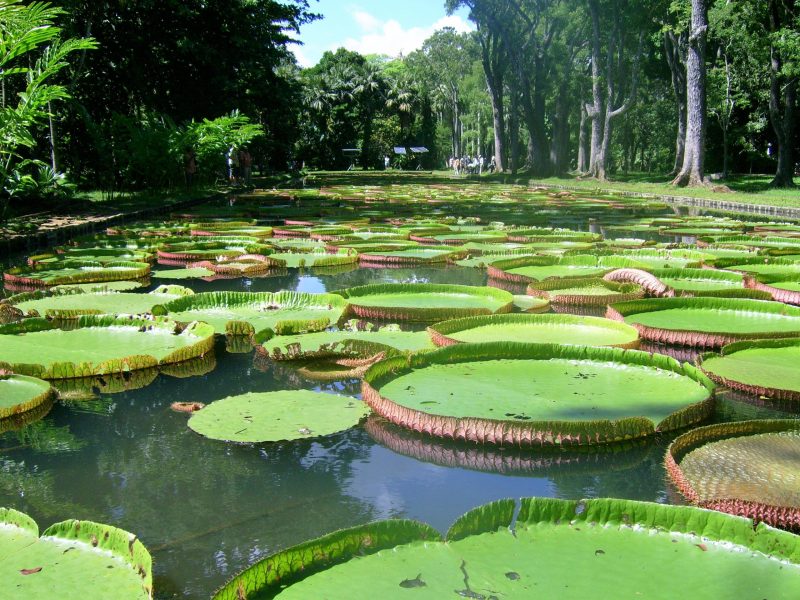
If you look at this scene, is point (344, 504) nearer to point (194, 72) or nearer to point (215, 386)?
point (215, 386)

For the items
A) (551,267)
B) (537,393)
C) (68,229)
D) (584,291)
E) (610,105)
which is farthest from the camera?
(610,105)

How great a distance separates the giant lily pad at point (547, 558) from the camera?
1.50m

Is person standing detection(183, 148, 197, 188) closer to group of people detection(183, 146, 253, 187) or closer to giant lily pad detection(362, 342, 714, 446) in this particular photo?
group of people detection(183, 146, 253, 187)

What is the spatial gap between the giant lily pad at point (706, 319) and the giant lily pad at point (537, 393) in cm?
80

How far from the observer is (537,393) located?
112 inches

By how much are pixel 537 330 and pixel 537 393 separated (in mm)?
1162

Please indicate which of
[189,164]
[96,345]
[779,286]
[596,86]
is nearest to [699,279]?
[779,286]

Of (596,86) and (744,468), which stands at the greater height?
(596,86)

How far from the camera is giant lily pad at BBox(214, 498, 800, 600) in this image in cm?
150

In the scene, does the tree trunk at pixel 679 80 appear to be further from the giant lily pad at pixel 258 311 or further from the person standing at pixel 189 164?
the giant lily pad at pixel 258 311

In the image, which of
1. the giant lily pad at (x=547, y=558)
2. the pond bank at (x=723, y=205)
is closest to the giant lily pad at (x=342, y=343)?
the giant lily pad at (x=547, y=558)

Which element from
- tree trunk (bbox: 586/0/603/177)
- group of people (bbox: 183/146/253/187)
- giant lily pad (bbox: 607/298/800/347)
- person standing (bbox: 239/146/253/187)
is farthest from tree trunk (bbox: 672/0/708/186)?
giant lily pad (bbox: 607/298/800/347)

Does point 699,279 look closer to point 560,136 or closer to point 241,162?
point 241,162

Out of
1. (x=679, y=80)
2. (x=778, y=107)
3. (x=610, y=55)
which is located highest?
(x=610, y=55)
